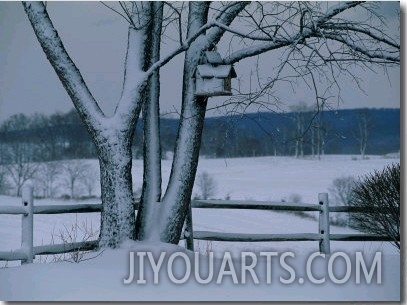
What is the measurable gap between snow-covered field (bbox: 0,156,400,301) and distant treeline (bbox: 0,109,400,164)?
0.12 metres

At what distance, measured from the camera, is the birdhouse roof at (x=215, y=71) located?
660cm

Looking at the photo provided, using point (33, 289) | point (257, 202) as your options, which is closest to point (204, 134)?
point (257, 202)

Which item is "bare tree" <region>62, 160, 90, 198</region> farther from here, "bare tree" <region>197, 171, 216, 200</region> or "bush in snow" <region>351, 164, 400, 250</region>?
"bush in snow" <region>351, 164, 400, 250</region>

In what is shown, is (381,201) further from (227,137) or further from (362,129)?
(227,137)

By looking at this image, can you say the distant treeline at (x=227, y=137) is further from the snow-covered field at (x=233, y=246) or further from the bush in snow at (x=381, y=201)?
the bush in snow at (x=381, y=201)

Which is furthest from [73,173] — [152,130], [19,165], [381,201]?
[381,201]

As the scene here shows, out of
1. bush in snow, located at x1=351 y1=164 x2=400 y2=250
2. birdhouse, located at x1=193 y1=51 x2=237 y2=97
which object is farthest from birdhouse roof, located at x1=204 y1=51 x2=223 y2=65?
bush in snow, located at x1=351 y1=164 x2=400 y2=250

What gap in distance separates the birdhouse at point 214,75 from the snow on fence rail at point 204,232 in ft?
4.43

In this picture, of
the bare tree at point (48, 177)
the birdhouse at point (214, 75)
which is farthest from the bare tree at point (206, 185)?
the bare tree at point (48, 177)

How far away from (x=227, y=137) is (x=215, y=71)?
63cm

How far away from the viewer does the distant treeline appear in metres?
6.95

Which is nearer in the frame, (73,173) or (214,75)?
(214,75)

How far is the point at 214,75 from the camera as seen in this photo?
6.64m

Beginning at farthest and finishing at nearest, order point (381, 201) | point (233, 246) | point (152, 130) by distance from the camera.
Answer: point (233, 246), point (152, 130), point (381, 201)
